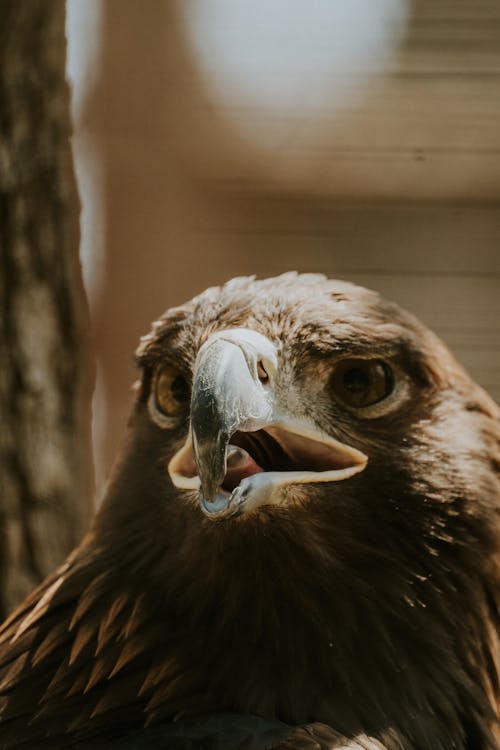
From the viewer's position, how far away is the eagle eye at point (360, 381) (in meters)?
1.90

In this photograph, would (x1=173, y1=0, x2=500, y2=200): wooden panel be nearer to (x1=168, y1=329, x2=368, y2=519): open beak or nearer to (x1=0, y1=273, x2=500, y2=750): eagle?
(x1=0, y1=273, x2=500, y2=750): eagle

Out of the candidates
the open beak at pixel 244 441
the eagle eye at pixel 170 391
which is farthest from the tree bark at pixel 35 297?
the open beak at pixel 244 441

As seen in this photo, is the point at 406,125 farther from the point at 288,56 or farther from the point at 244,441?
the point at 244,441

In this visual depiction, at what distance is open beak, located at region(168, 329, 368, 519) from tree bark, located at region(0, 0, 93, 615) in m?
0.71

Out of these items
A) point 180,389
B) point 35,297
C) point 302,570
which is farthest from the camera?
point 35,297

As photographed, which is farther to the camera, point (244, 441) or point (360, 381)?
point (360, 381)

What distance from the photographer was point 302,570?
6.14 feet

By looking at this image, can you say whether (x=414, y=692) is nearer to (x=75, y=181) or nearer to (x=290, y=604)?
(x=290, y=604)

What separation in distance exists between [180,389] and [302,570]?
1.25 ft

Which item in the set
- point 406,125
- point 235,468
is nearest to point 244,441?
point 235,468

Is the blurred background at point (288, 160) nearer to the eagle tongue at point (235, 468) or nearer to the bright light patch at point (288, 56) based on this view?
the bright light patch at point (288, 56)

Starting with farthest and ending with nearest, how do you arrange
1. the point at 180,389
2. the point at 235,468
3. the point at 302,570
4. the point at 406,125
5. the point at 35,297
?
the point at 406,125
the point at 35,297
the point at 180,389
the point at 302,570
the point at 235,468

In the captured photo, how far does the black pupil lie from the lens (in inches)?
77.7

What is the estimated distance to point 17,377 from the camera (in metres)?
2.50
